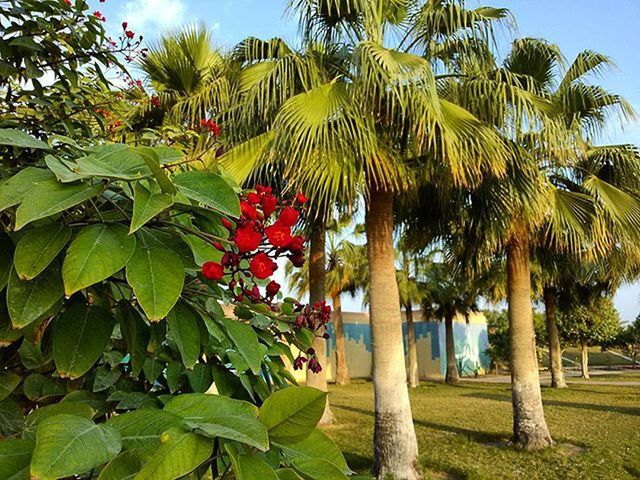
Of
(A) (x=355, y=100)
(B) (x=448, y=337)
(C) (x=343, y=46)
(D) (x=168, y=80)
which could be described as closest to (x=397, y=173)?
(A) (x=355, y=100)

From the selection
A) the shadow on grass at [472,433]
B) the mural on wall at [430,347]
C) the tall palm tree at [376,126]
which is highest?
the tall palm tree at [376,126]

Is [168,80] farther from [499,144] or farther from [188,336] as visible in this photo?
[188,336]

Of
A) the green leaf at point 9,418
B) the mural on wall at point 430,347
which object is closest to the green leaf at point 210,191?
the green leaf at point 9,418

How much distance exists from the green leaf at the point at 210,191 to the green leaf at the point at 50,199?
11 centimetres

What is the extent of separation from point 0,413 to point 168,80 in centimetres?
664

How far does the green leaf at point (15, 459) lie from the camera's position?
503mm

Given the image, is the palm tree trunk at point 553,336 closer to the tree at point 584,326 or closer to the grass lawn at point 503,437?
the grass lawn at point 503,437

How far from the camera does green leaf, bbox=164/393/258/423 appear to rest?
1.83 ft

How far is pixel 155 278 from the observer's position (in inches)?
22.8

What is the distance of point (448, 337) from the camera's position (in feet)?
69.1

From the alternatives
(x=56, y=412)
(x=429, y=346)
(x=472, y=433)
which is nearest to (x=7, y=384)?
(x=56, y=412)

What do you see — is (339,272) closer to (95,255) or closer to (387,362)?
(387,362)

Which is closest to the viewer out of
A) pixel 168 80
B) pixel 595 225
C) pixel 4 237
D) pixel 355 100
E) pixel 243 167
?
pixel 4 237

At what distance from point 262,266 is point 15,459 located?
0.32 m
